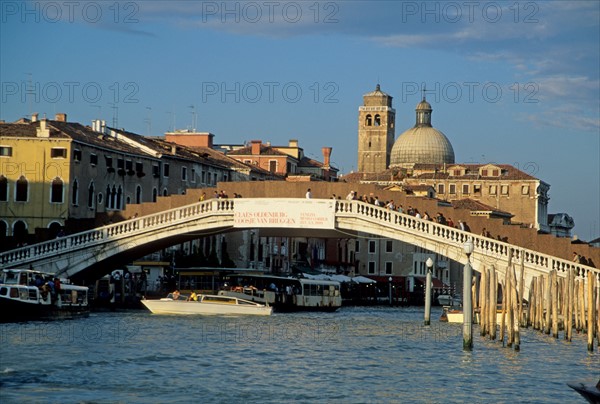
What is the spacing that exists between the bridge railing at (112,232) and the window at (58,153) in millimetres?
6698

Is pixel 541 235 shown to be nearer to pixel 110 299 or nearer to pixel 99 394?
pixel 110 299

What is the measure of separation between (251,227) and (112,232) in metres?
4.45

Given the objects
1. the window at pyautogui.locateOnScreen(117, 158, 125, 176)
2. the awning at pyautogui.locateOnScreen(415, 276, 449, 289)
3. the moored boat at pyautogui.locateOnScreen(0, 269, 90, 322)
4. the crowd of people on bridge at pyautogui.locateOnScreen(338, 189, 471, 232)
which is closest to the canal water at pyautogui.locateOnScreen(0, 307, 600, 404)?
the moored boat at pyautogui.locateOnScreen(0, 269, 90, 322)

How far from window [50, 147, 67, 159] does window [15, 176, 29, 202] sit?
1.38 metres

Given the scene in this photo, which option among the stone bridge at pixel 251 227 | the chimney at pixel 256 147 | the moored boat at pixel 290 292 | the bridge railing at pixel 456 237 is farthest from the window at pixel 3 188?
the chimney at pixel 256 147

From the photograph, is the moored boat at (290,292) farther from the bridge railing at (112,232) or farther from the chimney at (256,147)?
the chimney at (256,147)

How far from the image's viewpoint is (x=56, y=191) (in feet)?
166

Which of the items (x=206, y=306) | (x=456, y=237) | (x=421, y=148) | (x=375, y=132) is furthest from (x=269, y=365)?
(x=375, y=132)

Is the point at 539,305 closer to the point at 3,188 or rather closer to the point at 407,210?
the point at 407,210

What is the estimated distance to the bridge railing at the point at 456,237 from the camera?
39875mm

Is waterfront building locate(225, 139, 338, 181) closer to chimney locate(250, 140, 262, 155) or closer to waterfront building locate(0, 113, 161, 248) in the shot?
chimney locate(250, 140, 262, 155)

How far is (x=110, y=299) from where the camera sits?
48.1 m

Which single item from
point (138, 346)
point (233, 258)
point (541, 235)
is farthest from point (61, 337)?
point (233, 258)

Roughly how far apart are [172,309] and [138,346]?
13058 mm
